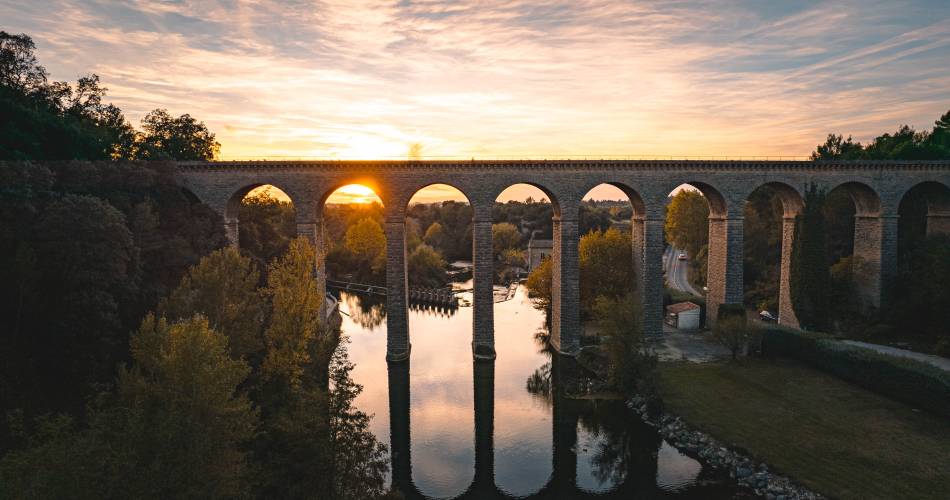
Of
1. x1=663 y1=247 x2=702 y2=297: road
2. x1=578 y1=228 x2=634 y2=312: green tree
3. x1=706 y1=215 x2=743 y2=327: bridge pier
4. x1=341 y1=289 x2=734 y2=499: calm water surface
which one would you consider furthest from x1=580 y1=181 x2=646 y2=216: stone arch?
x1=663 y1=247 x2=702 y2=297: road

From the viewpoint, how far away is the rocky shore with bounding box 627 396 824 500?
20312mm

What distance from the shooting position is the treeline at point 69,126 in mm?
34500

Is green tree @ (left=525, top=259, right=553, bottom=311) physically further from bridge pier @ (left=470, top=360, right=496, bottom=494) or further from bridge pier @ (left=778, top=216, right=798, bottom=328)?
bridge pier @ (left=778, top=216, right=798, bottom=328)

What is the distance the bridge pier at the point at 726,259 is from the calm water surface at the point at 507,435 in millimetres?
14121

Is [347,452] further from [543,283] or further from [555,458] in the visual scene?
[543,283]

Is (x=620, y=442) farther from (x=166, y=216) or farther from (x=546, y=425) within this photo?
(x=166, y=216)

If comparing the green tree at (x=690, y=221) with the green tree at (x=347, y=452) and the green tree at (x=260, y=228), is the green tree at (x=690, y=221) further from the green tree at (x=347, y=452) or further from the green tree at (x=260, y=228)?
the green tree at (x=347, y=452)

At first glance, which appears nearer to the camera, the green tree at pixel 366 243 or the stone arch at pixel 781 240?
the stone arch at pixel 781 240

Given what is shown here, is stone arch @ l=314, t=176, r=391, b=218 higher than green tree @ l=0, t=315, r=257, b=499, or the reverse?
stone arch @ l=314, t=176, r=391, b=218

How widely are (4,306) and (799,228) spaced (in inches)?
1830

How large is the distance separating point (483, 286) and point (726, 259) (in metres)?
18.6

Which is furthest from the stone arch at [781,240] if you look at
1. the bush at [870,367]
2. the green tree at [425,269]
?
the green tree at [425,269]

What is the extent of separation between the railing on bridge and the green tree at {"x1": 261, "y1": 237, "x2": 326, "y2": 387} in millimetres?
40139

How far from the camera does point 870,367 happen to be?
95.2 feet
